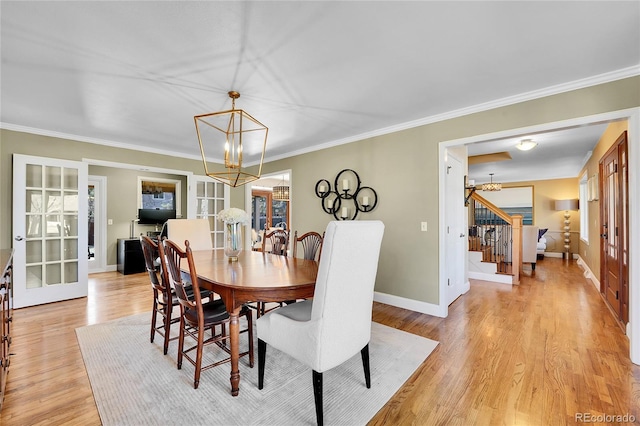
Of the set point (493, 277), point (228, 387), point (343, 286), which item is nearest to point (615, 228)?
point (493, 277)

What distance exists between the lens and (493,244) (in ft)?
18.8

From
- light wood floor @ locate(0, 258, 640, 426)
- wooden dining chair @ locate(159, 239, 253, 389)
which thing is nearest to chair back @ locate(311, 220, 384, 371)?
light wood floor @ locate(0, 258, 640, 426)

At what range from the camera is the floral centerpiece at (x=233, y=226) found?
2646 mm

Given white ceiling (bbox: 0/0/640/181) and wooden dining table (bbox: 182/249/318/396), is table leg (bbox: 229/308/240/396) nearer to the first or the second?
wooden dining table (bbox: 182/249/318/396)

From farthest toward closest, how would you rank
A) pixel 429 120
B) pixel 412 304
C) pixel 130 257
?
pixel 130 257 → pixel 412 304 → pixel 429 120

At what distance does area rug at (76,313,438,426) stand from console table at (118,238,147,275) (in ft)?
11.3

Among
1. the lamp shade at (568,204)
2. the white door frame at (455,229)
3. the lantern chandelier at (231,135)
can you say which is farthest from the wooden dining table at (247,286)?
the lamp shade at (568,204)

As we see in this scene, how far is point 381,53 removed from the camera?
6.74 feet

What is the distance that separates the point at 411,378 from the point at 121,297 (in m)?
4.09

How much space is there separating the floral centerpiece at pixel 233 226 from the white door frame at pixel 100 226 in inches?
187

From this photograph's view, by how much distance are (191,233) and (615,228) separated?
5065 mm

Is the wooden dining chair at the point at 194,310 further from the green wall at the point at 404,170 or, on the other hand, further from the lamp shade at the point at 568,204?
the lamp shade at the point at 568,204

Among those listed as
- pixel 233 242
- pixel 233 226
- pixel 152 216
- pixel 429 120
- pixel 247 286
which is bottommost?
pixel 247 286

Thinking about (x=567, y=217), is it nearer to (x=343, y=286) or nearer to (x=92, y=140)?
(x=343, y=286)
